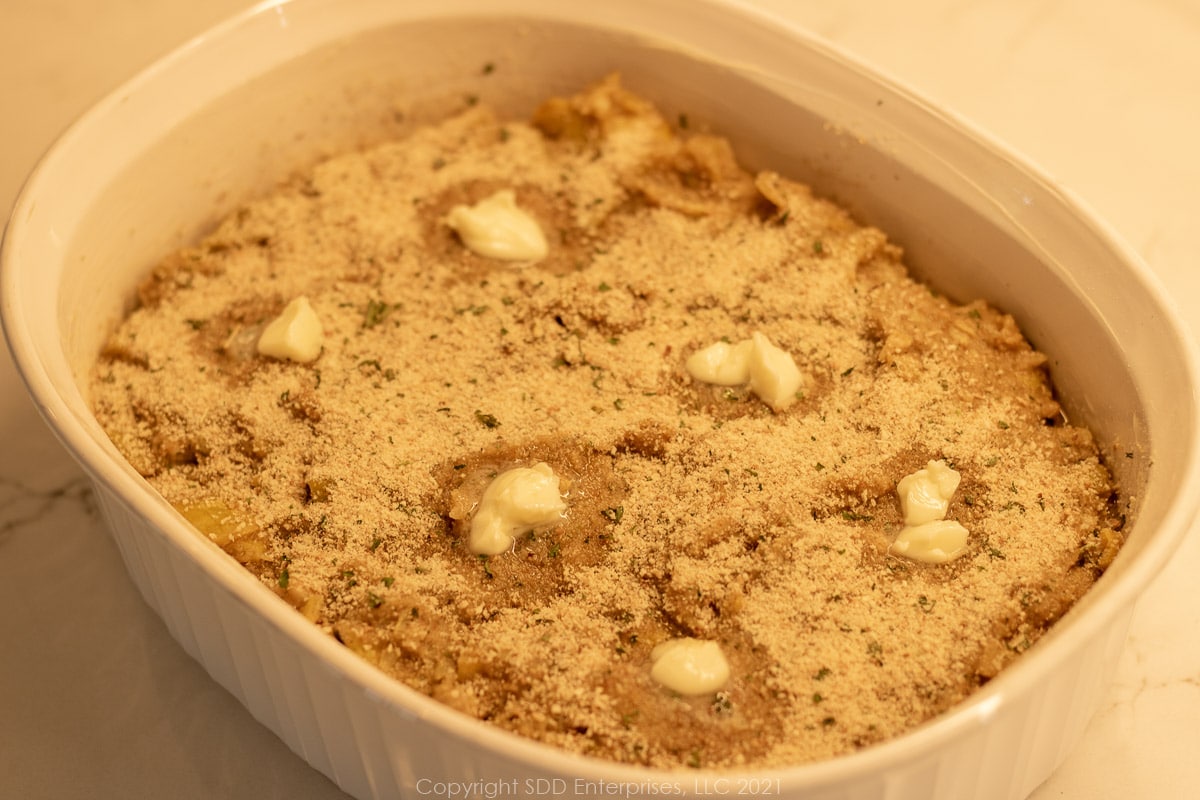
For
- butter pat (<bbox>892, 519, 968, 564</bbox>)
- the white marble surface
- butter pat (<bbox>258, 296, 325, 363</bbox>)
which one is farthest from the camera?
butter pat (<bbox>258, 296, 325, 363</bbox>)

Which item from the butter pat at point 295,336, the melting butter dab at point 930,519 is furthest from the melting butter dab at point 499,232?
the melting butter dab at point 930,519

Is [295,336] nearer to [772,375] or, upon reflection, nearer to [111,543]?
[111,543]

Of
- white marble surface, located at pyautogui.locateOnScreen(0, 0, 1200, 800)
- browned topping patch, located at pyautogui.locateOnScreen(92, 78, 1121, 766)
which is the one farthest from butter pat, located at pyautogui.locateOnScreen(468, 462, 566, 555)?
white marble surface, located at pyautogui.locateOnScreen(0, 0, 1200, 800)

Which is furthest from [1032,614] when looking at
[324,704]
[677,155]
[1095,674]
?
[677,155]

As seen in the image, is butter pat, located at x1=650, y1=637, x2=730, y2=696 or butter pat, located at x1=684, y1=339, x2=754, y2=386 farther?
butter pat, located at x1=684, y1=339, x2=754, y2=386

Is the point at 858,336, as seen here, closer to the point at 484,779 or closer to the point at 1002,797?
the point at 1002,797

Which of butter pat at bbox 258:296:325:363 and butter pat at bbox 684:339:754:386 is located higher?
butter pat at bbox 684:339:754:386

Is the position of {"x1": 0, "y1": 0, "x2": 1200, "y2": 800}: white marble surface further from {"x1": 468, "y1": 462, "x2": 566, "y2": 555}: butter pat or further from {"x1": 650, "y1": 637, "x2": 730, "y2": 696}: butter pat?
{"x1": 650, "y1": 637, "x2": 730, "y2": 696}: butter pat
